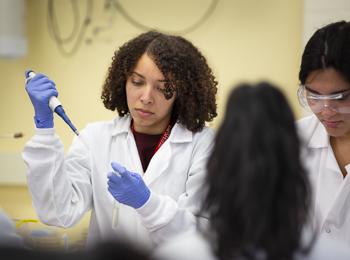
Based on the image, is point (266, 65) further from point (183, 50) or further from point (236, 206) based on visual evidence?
point (236, 206)

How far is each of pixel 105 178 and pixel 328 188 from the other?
66 cm

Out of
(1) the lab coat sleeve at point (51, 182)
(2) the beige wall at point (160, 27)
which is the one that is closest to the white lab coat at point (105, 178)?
(1) the lab coat sleeve at point (51, 182)

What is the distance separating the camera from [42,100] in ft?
4.22

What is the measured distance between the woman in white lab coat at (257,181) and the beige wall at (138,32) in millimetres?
1732

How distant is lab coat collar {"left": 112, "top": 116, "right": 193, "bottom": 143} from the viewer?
1.48m

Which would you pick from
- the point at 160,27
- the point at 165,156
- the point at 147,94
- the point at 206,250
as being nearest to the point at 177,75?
the point at 147,94

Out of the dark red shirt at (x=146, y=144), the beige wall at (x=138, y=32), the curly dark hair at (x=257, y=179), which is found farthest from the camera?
the beige wall at (x=138, y=32)

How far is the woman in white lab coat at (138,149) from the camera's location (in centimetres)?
129

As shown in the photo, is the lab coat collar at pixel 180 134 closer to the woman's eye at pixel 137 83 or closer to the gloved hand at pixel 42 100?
the woman's eye at pixel 137 83

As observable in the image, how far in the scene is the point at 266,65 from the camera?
8.07 feet

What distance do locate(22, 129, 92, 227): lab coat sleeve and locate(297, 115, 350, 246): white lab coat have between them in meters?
0.67

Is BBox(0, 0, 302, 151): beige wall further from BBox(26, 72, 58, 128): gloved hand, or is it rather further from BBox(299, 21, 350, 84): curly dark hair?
BBox(26, 72, 58, 128): gloved hand

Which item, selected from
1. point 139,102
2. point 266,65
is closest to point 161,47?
point 139,102

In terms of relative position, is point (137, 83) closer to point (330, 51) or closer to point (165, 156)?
point (165, 156)
